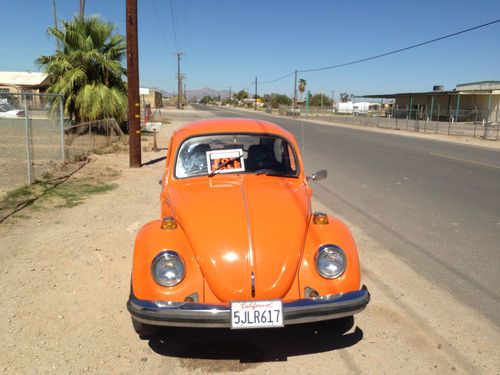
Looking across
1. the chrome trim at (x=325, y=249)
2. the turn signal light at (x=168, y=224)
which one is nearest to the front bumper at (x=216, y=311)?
the chrome trim at (x=325, y=249)

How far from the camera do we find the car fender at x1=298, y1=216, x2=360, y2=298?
10.4 feet

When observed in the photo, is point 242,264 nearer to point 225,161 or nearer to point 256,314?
point 256,314

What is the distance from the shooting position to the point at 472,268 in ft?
16.5

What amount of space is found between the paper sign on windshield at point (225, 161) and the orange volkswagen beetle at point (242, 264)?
0.35m

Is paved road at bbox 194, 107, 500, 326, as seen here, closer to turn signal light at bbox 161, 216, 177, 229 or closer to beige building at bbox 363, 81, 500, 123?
turn signal light at bbox 161, 216, 177, 229

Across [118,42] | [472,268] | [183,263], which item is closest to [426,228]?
[472,268]

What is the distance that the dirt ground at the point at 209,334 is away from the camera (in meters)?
3.16

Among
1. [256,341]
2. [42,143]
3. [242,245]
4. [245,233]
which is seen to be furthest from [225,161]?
[42,143]

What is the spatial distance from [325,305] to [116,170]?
9.67m

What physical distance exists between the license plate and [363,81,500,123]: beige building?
50.2 meters

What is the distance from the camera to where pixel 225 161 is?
4383 millimetres

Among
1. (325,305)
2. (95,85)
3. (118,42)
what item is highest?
(118,42)

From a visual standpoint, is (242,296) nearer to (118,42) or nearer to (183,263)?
(183,263)

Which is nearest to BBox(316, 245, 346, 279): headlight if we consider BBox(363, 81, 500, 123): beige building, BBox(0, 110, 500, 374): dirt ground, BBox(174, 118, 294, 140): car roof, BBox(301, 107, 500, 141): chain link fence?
BBox(0, 110, 500, 374): dirt ground
